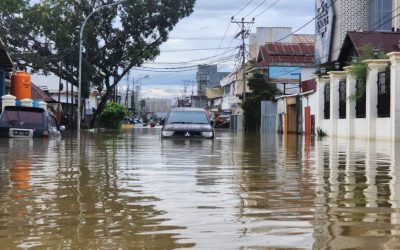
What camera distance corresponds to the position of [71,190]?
7.77m

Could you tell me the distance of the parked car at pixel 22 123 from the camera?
2136 centimetres

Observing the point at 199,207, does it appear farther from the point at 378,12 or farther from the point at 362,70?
the point at 378,12

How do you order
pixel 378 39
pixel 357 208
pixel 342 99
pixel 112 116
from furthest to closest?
pixel 112 116, pixel 378 39, pixel 342 99, pixel 357 208

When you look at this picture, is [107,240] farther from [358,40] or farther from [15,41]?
[15,41]

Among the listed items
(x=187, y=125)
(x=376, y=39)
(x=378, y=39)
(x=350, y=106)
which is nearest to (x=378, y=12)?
(x=378, y=39)

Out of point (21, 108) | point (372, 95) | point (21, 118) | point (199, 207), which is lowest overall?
point (199, 207)

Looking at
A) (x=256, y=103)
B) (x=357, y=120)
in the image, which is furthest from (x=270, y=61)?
(x=357, y=120)

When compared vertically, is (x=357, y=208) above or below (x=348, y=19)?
below

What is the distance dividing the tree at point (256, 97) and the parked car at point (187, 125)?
35919 mm

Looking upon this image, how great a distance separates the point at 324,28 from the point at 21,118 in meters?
35.9

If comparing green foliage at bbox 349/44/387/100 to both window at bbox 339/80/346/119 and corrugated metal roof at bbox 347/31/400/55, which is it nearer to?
Result: window at bbox 339/80/346/119

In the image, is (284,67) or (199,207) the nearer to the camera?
(199,207)

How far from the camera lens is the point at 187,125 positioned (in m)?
21.8

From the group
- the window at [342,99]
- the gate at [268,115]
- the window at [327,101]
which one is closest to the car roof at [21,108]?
the window at [342,99]
